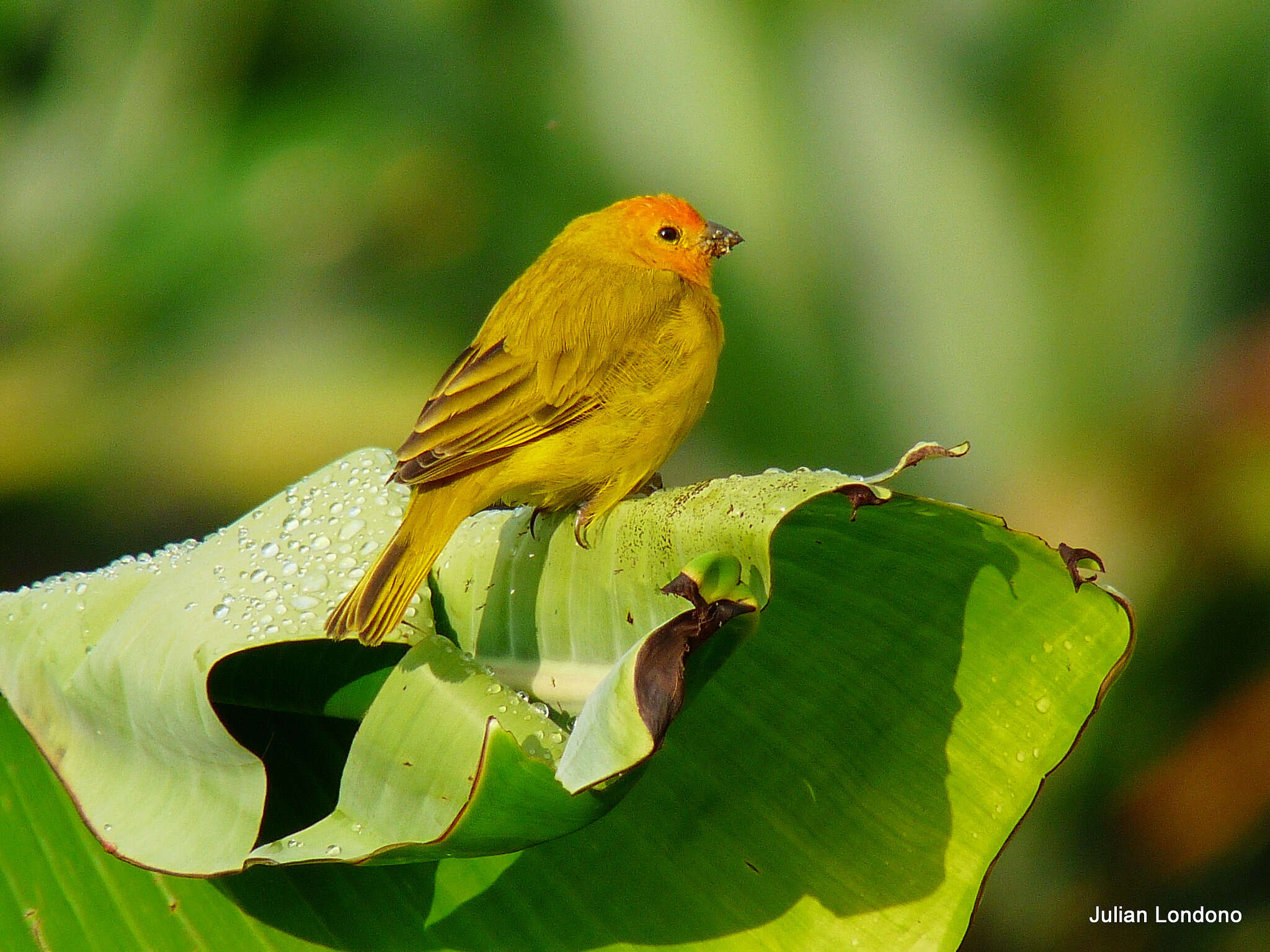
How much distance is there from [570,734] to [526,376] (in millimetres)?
1275

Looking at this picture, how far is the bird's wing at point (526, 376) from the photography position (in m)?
2.28

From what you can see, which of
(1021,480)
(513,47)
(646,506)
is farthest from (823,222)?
(646,506)

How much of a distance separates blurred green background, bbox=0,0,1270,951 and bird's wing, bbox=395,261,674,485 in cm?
65

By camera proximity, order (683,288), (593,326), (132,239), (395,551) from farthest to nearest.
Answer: (132,239), (683,288), (593,326), (395,551)

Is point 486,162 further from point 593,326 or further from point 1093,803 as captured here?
point 1093,803

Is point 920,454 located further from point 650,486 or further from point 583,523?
point 650,486

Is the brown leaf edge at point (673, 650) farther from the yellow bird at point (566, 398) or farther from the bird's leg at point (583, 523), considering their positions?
the yellow bird at point (566, 398)

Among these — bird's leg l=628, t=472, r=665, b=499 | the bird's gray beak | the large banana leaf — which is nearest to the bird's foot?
the large banana leaf

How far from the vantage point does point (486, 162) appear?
362 cm

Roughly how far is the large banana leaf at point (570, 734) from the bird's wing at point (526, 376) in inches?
17.2

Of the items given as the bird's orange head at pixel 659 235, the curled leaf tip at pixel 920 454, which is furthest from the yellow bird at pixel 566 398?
the curled leaf tip at pixel 920 454

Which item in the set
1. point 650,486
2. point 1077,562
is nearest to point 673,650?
point 1077,562

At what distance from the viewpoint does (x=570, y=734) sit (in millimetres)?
1369

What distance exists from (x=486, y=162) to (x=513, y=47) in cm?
38
